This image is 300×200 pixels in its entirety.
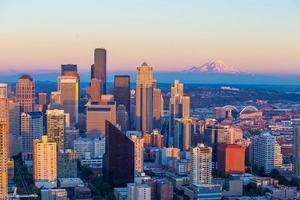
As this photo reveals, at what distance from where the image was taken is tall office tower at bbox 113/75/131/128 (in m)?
16.7

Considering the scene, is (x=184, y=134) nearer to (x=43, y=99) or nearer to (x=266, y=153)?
(x=266, y=153)

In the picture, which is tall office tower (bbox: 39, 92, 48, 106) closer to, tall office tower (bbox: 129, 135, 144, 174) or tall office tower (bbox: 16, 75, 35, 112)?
tall office tower (bbox: 16, 75, 35, 112)

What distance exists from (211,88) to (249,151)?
26.4ft

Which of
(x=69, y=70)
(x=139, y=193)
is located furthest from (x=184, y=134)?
(x=69, y=70)

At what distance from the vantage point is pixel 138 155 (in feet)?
32.5

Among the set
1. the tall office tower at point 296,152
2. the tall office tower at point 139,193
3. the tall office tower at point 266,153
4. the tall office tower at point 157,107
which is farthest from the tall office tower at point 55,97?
the tall office tower at point 139,193

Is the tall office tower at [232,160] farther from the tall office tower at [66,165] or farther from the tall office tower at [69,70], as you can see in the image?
the tall office tower at [69,70]

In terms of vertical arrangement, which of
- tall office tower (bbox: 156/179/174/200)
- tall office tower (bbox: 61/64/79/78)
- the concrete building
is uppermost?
tall office tower (bbox: 61/64/79/78)

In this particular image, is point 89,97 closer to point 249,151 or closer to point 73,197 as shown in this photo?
point 249,151

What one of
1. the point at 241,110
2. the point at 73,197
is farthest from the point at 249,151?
the point at 241,110

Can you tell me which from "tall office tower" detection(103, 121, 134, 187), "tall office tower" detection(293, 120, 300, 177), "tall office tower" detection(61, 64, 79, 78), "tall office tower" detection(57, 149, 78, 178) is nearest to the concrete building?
"tall office tower" detection(57, 149, 78, 178)

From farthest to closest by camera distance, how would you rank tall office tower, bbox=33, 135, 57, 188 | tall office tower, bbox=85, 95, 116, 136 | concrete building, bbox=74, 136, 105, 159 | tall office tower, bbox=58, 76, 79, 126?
1. tall office tower, bbox=58, 76, 79, 126
2. tall office tower, bbox=85, 95, 116, 136
3. concrete building, bbox=74, 136, 105, 159
4. tall office tower, bbox=33, 135, 57, 188

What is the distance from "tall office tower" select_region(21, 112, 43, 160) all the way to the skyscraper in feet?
13.9

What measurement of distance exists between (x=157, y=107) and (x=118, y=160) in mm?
7256
